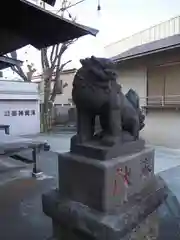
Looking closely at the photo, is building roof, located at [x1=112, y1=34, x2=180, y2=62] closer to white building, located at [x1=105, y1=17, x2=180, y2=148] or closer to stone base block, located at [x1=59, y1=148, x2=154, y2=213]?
white building, located at [x1=105, y1=17, x2=180, y2=148]

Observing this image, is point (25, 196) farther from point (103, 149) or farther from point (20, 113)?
point (20, 113)

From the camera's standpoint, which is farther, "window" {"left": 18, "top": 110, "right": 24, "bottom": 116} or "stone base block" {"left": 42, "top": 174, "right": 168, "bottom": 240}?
"window" {"left": 18, "top": 110, "right": 24, "bottom": 116}

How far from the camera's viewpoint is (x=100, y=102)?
1.84 metres

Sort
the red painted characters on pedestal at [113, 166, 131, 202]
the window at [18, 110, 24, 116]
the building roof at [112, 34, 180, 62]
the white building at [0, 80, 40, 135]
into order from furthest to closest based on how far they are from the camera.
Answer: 1. the window at [18, 110, 24, 116]
2. the white building at [0, 80, 40, 135]
3. the building roof at [112, 34, 180, 62]
4. the red painted characters on pedestal at [113, 166, 131, 202]

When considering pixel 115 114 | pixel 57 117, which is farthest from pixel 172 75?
pixel 57 117

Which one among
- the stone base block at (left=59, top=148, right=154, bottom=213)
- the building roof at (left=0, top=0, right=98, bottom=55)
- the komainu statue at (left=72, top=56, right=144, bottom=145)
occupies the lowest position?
the stone base block at (left=59, top=148, right=154, bottom=213)

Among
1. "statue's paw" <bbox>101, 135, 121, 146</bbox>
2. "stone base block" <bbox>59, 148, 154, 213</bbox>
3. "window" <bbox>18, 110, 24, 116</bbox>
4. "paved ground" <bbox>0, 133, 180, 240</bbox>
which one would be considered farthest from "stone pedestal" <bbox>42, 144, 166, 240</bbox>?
"window" <bbox>18, 110, 24, 116</bbox>

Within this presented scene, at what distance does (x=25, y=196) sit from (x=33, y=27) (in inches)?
99.3

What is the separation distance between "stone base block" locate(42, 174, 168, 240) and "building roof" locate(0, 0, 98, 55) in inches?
87.4

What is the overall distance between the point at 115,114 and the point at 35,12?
2.07 metres

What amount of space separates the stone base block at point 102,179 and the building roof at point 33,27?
2003 millimetres

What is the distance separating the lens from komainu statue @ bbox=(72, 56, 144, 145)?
183cm

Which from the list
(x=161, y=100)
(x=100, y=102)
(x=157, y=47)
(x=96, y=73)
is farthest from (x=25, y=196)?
(x=157, y=47)

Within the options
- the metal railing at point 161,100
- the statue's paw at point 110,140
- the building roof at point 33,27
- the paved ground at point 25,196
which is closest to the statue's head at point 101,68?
the statue's paw at point 110,140
